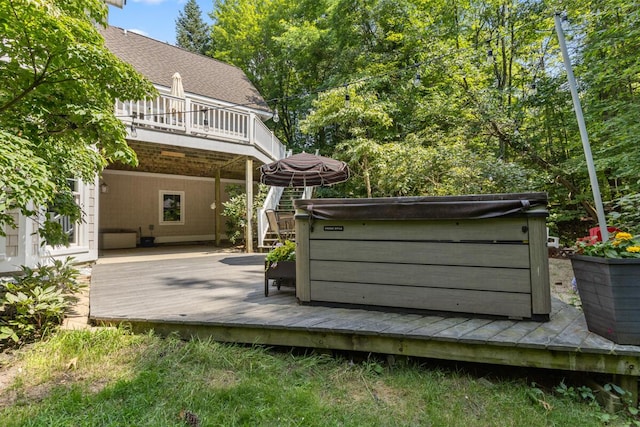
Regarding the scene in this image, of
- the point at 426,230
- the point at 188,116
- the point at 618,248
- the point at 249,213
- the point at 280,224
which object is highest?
the point at 188,116

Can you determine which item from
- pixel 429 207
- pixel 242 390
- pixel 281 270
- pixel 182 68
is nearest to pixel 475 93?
pixel 429 207

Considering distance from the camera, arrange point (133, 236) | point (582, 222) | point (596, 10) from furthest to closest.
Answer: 1. point (133, 236)
2. point (582, 222)
3. point (596, 10)

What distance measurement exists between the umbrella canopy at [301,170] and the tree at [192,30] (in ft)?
69.5

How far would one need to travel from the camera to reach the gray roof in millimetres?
10155

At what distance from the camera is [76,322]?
3074 mm

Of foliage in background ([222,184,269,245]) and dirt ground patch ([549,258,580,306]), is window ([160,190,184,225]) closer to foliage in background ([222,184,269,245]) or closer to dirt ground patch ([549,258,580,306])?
foliage in background ([222,184,269,245])

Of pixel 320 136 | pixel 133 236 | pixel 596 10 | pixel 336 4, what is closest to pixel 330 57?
pixel 336 4

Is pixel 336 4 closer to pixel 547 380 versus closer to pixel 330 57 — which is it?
pixel 330 57

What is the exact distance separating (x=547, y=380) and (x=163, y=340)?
2.96 metres

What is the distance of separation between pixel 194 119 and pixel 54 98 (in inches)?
210

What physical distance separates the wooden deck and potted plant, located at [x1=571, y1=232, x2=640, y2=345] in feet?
0.31

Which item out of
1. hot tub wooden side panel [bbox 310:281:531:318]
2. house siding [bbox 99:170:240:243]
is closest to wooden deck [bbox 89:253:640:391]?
hot tub wooden side panel [bbox 310:281:531:318]

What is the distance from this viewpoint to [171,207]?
40.4 ft

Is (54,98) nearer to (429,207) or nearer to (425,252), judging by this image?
(429,207)
